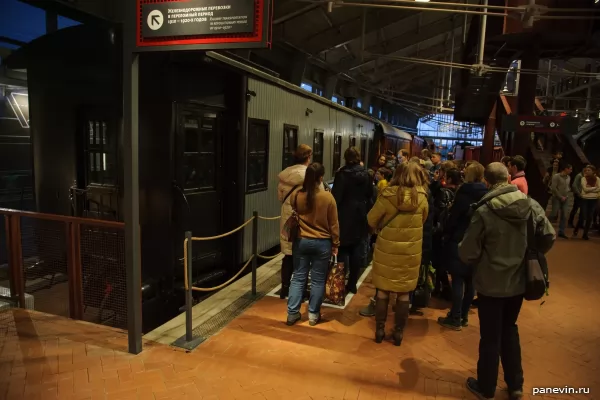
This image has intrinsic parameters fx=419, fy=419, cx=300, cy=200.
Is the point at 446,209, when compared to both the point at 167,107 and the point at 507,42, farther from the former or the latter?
the point at 507,42

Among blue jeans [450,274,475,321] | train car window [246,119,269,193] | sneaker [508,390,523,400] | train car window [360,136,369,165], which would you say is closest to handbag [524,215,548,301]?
sneaker [508,390,523,400]

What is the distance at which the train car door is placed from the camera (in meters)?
5.48

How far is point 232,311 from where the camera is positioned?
16.3 feet

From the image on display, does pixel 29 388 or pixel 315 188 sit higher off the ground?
pixel 315 188

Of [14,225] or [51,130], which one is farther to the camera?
[51,130]

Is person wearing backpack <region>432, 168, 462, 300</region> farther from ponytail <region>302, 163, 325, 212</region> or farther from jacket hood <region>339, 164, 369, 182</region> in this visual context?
ponytail <region>302, 163, 325, 212</region>

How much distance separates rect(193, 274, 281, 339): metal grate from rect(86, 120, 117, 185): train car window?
2.52 meters

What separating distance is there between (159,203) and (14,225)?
1.57 metres

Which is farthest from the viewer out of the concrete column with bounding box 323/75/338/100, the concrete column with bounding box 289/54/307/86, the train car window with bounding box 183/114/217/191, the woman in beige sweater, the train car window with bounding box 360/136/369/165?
the concrete column with bounding box 323/75/338/100

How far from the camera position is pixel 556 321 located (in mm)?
5047

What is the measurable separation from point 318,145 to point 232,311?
236 inches

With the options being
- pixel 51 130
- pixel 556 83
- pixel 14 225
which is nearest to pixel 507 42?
pixel 51 130

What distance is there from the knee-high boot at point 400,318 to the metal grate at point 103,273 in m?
2.85

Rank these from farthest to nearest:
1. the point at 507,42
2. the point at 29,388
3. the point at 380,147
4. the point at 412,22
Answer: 1. the point at 412,22
2. the point at 380,147
3. the point at 507,42
4. the point at 29,388
